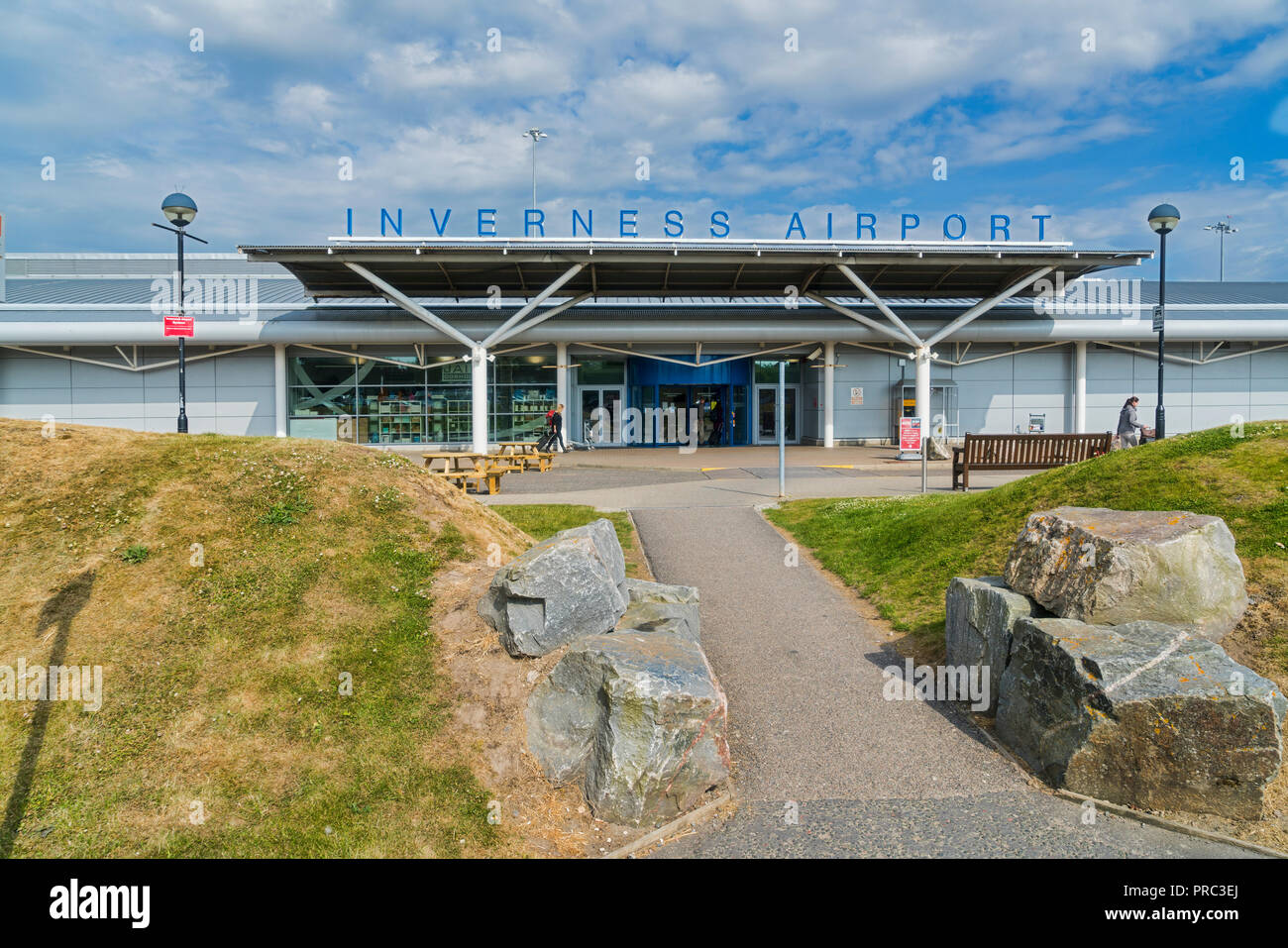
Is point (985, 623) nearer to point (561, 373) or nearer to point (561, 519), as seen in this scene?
point (561, 519)

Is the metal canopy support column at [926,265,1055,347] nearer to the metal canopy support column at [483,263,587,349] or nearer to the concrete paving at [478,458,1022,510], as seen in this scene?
the concrete paving at [478,458,1022,510]

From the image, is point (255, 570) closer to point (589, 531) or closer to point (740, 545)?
point (589, 531)

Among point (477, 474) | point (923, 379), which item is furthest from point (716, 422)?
point (477, 474)

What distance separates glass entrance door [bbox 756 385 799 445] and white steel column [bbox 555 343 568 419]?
7710 millimetres

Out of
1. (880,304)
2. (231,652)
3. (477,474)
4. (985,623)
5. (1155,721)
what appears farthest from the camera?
(880,304)

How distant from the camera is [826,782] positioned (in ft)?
15.1

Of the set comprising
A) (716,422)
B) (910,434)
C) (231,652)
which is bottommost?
(231,652)

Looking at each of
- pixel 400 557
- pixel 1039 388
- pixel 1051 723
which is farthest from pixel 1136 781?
pixel 1039 388

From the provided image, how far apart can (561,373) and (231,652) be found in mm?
23188

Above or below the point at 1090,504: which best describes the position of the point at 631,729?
below

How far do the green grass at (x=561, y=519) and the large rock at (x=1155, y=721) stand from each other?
17.4 ft

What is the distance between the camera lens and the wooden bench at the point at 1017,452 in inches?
564

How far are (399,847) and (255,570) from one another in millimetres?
2704

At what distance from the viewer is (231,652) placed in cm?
504
